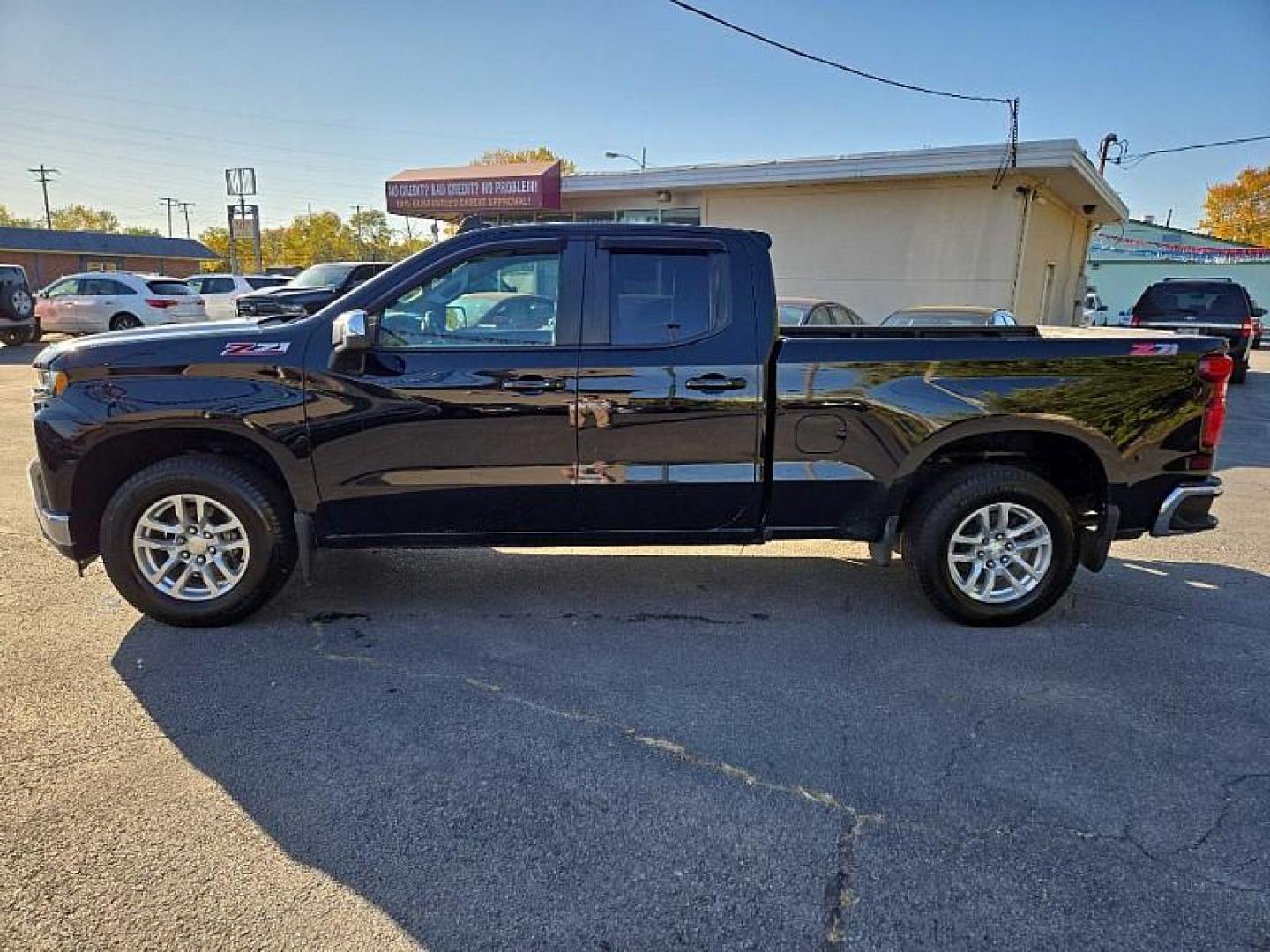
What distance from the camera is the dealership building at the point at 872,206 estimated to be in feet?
48.8

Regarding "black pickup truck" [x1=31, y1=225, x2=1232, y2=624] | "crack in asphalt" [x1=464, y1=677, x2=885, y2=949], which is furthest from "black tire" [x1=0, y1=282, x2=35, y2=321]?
"crack in asphalt" [x1=464, y1=677, x2=885, y2=949]

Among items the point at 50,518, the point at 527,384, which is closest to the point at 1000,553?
the point at 527,384

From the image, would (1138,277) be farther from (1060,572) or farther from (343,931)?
(343,931)

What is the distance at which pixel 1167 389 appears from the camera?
4152mm

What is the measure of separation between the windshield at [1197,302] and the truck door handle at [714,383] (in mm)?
15577

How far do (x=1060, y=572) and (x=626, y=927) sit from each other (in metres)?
3.13

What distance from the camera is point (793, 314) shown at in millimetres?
9828

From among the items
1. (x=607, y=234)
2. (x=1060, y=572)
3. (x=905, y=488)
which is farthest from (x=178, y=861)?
(x=1060, y=572)

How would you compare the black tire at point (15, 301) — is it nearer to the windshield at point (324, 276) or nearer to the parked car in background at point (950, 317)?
the windshield at point (324, 276)

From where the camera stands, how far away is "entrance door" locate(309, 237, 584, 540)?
3980 millimetres

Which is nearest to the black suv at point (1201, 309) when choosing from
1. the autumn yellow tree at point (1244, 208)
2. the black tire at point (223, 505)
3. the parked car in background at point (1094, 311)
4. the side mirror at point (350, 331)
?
the parked car in background at point (1094, 311)

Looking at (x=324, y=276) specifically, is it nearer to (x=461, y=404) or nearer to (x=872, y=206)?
(x=872, y=206)

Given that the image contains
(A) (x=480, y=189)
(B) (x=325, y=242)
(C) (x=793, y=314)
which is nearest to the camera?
(C) (x=793, y=314)

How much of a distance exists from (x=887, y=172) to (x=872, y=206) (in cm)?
103
